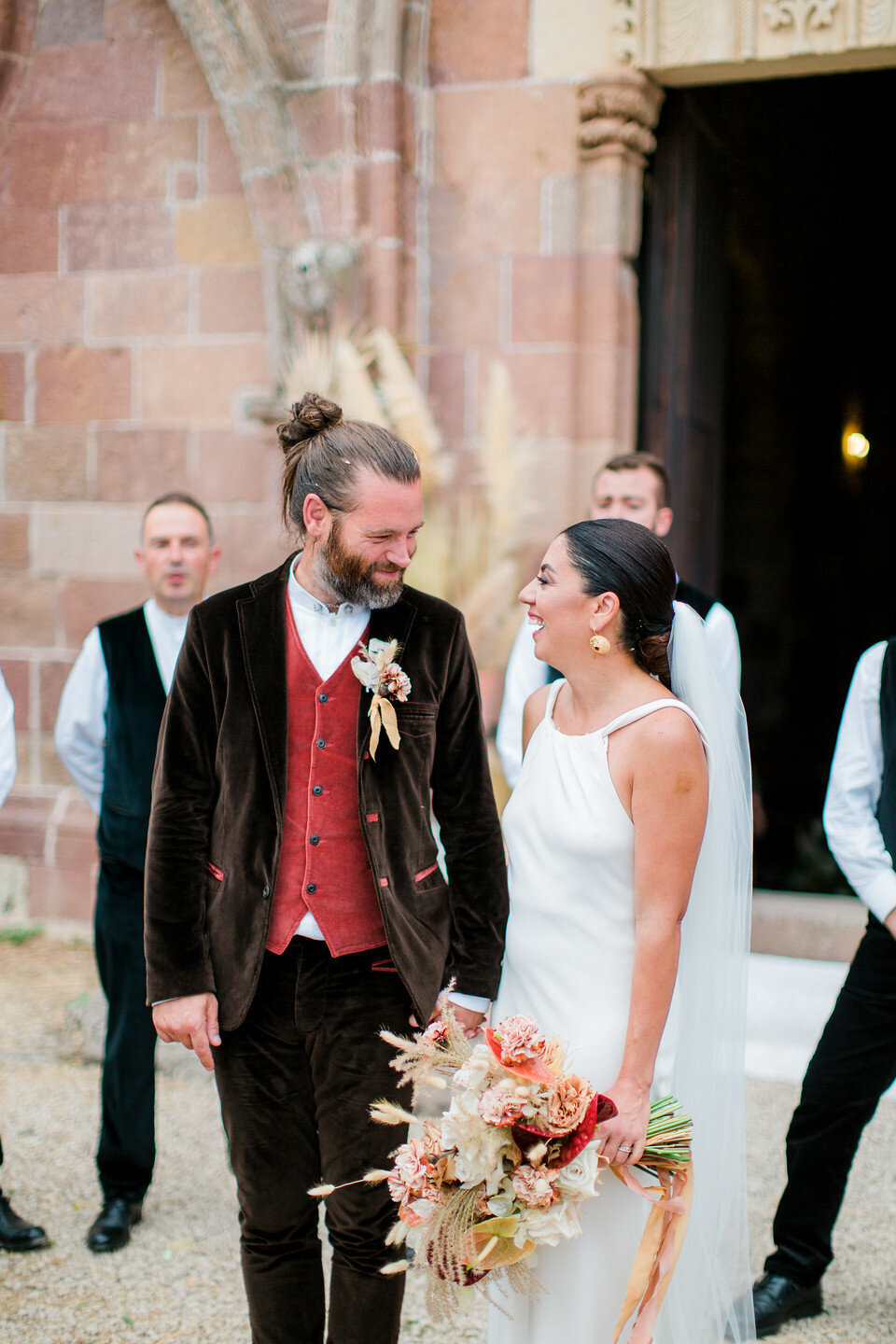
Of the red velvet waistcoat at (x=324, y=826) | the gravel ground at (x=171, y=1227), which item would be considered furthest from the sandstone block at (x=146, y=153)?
the red velvet waistcoat at (x=324, y=826)

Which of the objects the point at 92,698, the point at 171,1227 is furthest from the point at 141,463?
the point at 171,1227

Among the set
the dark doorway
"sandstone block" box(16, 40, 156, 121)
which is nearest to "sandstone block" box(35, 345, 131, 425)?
"sandstone block" box(16, 40, 156, 121)

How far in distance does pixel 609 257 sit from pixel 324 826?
3677mm

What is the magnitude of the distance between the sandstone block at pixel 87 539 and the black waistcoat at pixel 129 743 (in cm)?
262

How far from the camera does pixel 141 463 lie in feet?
19.6

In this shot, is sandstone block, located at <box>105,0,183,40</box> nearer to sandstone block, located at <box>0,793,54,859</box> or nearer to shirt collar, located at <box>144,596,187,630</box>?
shirt collar, located at <box>144,596,187,630</box>

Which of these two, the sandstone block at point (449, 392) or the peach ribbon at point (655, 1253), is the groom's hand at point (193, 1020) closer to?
the peach ribbon at point (655, 1253)

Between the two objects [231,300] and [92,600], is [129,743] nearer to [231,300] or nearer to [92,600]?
[92,600]

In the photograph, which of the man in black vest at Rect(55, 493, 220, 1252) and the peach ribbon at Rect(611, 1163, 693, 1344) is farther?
the man in black vest at Rect(55, 493, 220, 1252)

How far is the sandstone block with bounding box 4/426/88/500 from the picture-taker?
20.0 feet

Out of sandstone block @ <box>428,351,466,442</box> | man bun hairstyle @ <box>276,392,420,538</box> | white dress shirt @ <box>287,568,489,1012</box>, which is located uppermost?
sandstone block @ <box>428,351,466,442</box>

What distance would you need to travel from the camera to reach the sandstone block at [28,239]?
239 inches

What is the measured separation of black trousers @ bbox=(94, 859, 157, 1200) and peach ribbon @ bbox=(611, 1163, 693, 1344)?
1650 mm

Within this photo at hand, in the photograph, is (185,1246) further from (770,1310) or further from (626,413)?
(626,413)
